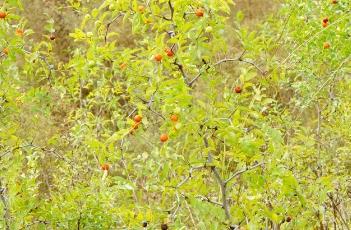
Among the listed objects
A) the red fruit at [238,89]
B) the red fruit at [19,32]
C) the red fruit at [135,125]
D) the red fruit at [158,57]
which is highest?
the red fruit at [158,57]

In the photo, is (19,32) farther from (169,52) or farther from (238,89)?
(238,89)

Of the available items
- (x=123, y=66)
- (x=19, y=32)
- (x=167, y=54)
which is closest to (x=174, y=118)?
(x=167, y=54)

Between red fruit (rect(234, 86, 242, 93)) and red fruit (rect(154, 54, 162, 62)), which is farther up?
red fruit (rect(154, 54, 162, 62))

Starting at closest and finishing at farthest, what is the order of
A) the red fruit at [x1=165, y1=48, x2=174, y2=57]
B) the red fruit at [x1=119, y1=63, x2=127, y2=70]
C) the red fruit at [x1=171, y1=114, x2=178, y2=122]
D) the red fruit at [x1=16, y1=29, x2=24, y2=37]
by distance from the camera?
the red fruit at [x1=171, y1=114, x2=178, y2=122] < the red fruit at [x1=165, y1=48, x2=174, y2=57] < the red fruit at [x1=119, y1=63, x2=127, y2=70] < the red fruit at [x1=16, y1=29, x2=24, y2=37]

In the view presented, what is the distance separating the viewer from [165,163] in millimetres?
2188

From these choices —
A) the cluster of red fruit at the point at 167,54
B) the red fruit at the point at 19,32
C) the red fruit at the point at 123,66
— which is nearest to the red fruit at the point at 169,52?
the cluster of red fruit at the point at 167,54

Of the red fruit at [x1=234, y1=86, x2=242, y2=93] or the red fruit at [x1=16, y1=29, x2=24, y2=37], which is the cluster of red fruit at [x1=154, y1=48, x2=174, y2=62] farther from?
the red fruit at [x1=16, y1=29, x2=24, y2=37]

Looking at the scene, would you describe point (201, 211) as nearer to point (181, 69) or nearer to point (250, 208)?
point (250, 208)

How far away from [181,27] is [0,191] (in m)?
1.15

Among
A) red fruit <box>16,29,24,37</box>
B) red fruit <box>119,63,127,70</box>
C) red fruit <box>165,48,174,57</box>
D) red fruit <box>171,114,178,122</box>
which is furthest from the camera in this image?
red fruit <box>16,29,24,37</box>

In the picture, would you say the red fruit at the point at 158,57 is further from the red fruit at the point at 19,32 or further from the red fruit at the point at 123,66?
the red fruit at the point at 19,32

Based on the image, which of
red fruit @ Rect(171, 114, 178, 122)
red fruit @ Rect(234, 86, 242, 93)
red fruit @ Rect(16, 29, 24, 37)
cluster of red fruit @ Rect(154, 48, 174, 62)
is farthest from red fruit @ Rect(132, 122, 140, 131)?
red fruit @ Rect(16, 29, 24, 37)

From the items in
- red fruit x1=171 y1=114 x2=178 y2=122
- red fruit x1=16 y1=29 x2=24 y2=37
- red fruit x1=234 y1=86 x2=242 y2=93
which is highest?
red fruit x1=234 y1=86 x2=242 y2=93

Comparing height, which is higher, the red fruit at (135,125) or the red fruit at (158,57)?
the red fruit at (158,57)
